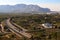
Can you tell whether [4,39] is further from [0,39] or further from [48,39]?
[48,39]

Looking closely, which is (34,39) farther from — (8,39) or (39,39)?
(8,39)

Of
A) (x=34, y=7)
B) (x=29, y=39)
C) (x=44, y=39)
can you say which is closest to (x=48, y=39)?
(x=44, y=39)

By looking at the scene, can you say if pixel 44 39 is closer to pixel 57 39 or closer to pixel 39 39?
pixel 39 39

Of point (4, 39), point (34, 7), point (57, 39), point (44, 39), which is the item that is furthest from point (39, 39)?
point (34, 7)

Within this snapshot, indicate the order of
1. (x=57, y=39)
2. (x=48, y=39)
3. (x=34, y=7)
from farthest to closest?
1. (x=34, y=7)
2. (x=48, y=39)
3. (x=57, y=39)

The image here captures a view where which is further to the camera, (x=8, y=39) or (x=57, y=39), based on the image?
(x=8, y=39)

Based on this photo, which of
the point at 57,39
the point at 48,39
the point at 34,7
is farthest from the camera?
the point at 34,7

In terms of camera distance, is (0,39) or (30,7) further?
(30,7)
